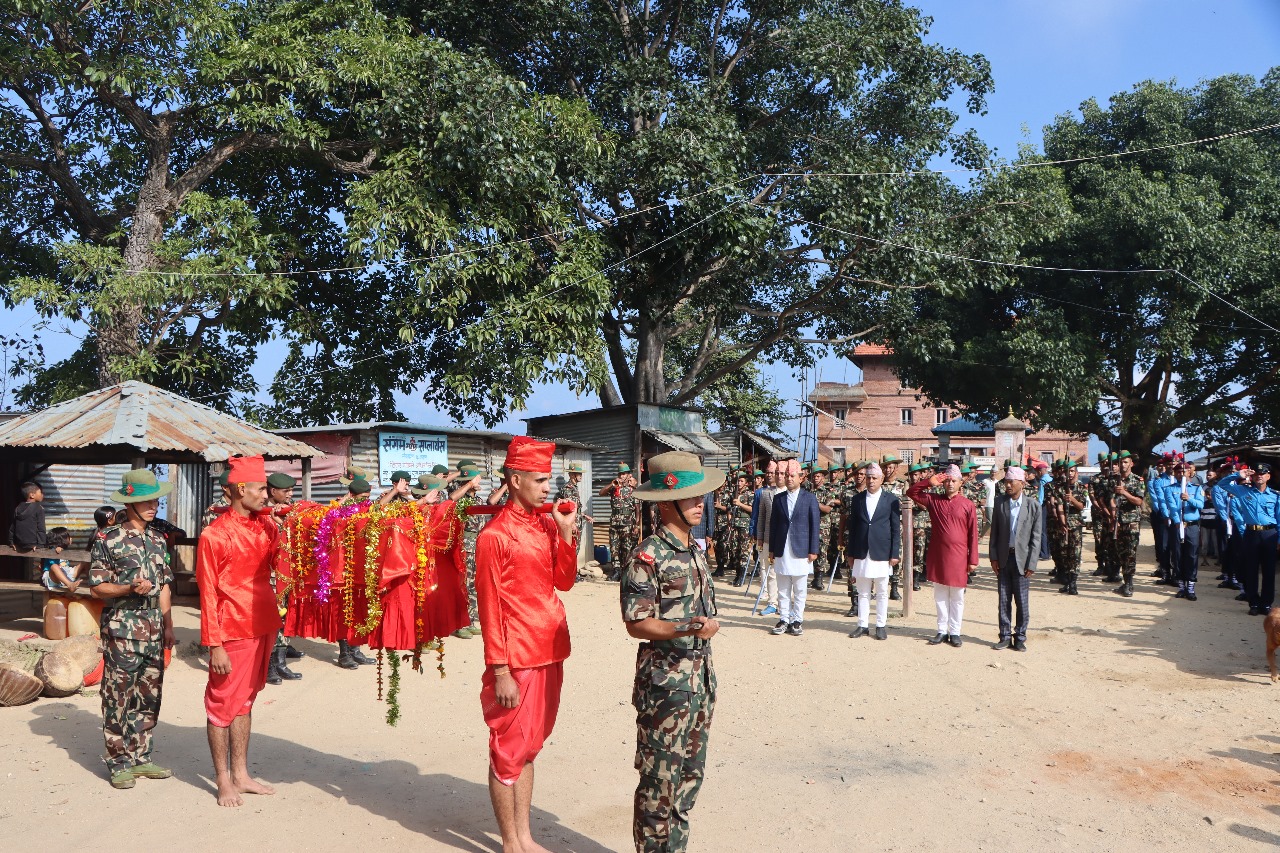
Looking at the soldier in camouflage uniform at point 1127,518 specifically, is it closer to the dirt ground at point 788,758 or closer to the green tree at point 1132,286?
the dirt ground at point 788,758

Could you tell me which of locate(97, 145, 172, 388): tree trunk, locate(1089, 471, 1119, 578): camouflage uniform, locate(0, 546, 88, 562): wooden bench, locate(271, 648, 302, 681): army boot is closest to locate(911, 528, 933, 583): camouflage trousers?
locate(1089, 471, 1119, 578): camouflage uniform

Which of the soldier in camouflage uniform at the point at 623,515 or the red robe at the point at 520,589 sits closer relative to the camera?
the red robe at the point at 520,589

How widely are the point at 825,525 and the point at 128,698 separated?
11.3 m

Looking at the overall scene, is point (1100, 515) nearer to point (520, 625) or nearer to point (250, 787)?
point (520, 625)

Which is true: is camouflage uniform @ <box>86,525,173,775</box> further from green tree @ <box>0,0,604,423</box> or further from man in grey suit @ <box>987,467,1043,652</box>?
green tree @ <box>0,0,604,423</box>

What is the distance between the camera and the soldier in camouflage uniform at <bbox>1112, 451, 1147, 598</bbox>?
47.9 ft

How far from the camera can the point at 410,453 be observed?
52.5 feet

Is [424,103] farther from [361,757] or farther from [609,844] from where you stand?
[609,844]

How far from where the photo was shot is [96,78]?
1454cm

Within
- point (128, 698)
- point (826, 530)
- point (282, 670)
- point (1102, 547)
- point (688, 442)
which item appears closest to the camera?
point (128, 698)

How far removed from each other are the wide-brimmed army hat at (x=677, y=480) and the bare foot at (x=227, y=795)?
3.02 metres

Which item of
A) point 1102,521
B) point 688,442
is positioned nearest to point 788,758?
point 1102,521

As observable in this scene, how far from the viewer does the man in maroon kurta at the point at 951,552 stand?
34.3ft

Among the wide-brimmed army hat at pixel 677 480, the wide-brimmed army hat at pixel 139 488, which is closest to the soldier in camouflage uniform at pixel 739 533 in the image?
the wide-brimmed army hat at pixel 139 488
